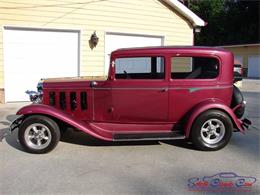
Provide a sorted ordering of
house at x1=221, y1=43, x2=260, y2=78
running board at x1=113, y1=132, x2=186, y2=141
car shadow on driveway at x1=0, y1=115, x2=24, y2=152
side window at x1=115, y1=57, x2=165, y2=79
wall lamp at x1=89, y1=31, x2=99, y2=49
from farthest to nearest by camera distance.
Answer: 1. house at x1=221, y1=43, x2=260, y2=78
2. wall lamp at x1=89, y1=31, x2=99, y2=49
3. car shadow on driveway at x1=0, y1=115, x2=24, y2=152
4. side window at x1=115, y1=57, x2=165, y2=79
5. running board at x1=113, y1=132, x2=186, y2=141

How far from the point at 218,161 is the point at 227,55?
186cm

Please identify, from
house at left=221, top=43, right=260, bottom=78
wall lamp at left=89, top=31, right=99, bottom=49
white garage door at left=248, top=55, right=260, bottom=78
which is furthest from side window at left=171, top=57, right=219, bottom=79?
white garage door at left=248, top=55, right=260, bottom=78

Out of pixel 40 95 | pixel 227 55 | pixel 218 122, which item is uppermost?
pixel 227 55

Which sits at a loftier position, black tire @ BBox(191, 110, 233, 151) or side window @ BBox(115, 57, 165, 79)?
side window @ BBox(115, 57, 165, 79)

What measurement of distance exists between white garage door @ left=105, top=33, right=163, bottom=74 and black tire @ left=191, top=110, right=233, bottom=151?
23.0ft

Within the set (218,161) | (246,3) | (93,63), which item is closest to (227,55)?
(218,161)

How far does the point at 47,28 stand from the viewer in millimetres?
11695

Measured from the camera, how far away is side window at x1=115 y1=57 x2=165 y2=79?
6520 mm

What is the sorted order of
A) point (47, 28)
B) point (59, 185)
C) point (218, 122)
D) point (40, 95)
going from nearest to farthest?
point (59, 185) < point (218, 122) < point (40, 95) < point (47, 28)

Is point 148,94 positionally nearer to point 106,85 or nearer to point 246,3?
point 106,85

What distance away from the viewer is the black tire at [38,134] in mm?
6137

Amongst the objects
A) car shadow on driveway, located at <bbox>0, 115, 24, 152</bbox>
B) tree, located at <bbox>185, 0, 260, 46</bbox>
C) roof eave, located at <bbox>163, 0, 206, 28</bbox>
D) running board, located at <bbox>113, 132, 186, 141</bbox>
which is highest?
tree, located at <bbox>185, 0, 260, 46</bbox>

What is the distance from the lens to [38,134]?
20.3 feet

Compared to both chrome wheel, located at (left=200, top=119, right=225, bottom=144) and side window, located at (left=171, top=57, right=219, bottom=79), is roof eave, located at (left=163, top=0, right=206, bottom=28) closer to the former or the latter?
side window, located at (left=171, top=57, right=219, bottom=79)
